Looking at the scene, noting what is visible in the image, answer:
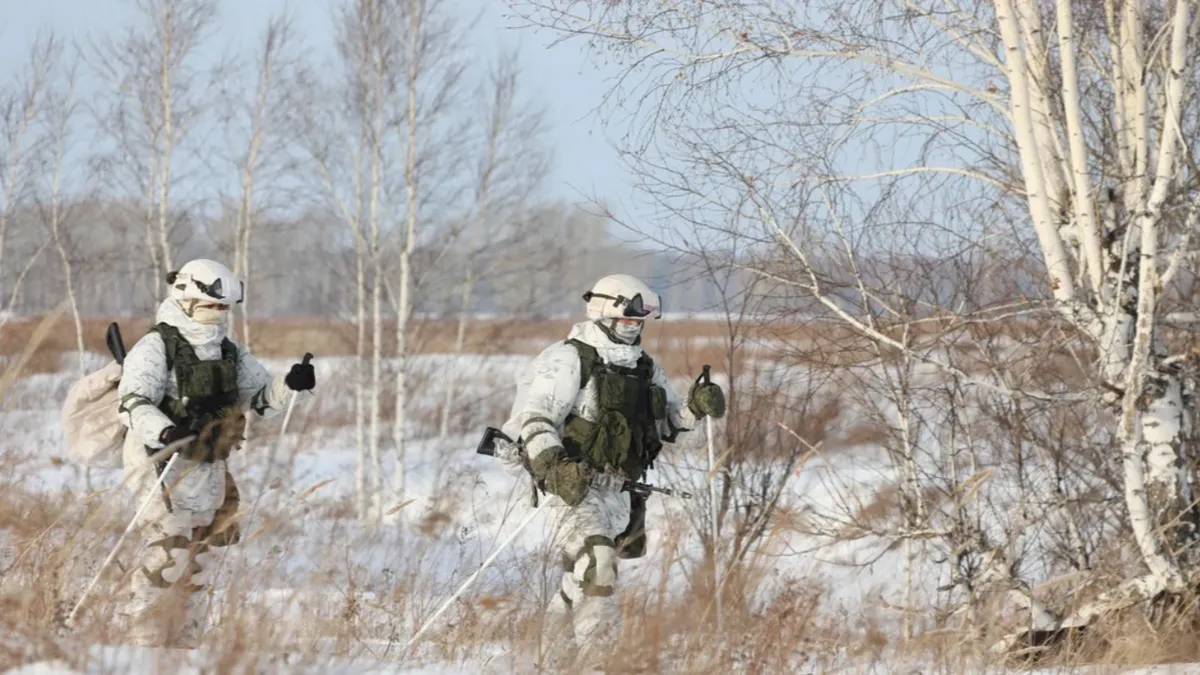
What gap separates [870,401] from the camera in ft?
27.4

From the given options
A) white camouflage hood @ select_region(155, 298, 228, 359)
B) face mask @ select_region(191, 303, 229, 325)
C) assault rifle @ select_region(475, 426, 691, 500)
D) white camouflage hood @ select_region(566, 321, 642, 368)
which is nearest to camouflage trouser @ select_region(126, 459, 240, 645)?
white camouflage hood @ select_region(155, 298, 228, 359)

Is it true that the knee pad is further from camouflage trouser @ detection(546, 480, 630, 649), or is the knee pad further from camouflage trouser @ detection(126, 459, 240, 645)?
camouflage trouser @ detection(126, 459, 240, 645)

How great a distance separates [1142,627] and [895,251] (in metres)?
2.29

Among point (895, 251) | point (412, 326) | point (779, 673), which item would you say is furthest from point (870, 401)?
point (412, 326)

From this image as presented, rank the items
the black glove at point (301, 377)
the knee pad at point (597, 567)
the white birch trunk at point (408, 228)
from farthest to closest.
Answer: the white birch trunk at point (408, 228) → the black glove at point (301, 377) → the knee pad at point (597, 567)

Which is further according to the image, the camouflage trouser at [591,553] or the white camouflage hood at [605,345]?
the white camouflage hood at [605,345]

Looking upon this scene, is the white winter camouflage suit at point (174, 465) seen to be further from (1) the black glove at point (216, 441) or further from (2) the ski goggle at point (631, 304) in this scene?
(2) the ski goggle at point (631, 304)

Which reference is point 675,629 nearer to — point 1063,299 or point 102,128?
point 1063,299

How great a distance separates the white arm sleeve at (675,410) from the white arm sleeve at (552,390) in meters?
0.48

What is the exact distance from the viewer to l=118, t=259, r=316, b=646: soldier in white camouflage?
18.5 ft

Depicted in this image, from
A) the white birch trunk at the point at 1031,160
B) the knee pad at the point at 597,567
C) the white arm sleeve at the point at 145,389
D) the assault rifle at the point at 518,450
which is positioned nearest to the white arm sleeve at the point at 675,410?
the assault rifle at the point at 518,450

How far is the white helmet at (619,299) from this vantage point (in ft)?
18.3

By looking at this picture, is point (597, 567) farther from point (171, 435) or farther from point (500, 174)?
point (500, 174)

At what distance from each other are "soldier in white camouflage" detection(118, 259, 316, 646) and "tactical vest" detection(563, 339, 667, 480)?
1.18 meters
